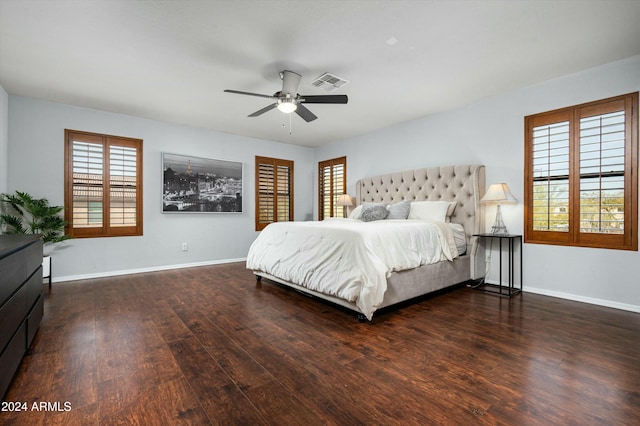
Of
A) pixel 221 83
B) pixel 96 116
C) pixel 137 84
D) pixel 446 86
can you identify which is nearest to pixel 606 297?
pixel 446 86

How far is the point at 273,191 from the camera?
20.8 feet

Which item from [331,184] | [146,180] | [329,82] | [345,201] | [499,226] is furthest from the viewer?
Answer: [331,184]

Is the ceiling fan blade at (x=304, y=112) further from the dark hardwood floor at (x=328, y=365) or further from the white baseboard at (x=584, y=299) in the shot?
the white baseboard at (x=584, y=299)

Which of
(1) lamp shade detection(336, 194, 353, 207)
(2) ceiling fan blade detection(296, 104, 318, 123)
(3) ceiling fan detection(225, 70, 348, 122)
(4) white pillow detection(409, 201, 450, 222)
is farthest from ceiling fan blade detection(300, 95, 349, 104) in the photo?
(1) lamp shade detection(336, 194, 353, 207)

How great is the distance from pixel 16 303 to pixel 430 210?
412cm

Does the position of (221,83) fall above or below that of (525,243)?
above

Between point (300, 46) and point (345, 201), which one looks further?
point (345, 201)

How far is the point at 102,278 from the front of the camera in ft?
14.2

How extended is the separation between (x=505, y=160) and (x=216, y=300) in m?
3.96

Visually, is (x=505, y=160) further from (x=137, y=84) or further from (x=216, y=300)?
(x=137, y=84)

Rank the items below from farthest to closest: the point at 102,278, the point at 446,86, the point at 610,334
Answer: the point at 102,278 → the point at 446,86 → the point at 610,334

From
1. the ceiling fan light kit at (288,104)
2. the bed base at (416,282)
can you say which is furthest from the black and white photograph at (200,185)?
the ceiling fan light kit at (288,104)

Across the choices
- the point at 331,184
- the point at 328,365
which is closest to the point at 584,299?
the point at 328,365

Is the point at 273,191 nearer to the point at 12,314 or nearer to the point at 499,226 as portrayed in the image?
the point at 499,226
